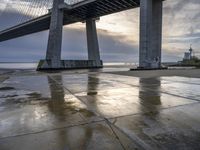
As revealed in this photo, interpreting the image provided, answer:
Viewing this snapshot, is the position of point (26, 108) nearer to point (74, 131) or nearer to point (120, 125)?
point (74, 131)

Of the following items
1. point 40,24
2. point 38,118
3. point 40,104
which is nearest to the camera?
point 38,118

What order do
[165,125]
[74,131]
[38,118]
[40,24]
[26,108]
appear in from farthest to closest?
[40,24] < [26,108] < [38,118] < [165,125] < [74,131]

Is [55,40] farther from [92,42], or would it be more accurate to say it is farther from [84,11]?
[92,42]

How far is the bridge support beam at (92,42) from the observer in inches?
1283

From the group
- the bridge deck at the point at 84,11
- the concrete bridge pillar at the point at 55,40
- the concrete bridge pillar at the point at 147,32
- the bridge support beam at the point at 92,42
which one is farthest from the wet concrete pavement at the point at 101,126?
the bridge support beam at the point at 92,42

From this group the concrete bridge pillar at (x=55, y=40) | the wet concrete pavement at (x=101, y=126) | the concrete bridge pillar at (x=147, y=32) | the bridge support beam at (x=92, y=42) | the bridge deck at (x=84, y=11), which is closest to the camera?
Answer: the wet concrete pavement at (x=101, y=126)

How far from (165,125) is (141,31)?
62.6 feet

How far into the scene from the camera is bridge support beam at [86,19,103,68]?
3259 cm

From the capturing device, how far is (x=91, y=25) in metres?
32.6

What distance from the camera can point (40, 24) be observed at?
3341 centimetres

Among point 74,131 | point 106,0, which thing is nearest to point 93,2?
point 106,0

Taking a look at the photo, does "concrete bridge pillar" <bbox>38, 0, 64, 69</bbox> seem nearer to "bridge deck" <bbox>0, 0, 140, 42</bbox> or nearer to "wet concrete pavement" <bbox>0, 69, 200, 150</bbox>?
"bridge deck" <bbox>0, 0, 140, 42</bbox>

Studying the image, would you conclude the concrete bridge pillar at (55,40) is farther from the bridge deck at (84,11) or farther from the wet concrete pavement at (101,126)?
the wet concrete pavement at (101,126)

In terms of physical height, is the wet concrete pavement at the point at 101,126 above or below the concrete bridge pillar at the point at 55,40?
below
